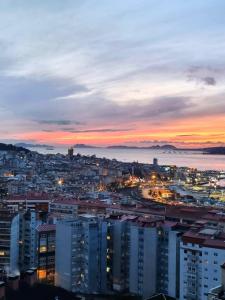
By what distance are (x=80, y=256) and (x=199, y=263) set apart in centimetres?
232

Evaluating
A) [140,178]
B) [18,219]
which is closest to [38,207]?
[18,219]

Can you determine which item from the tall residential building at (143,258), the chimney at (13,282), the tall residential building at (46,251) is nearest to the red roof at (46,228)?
the tall residential building at (46,251)

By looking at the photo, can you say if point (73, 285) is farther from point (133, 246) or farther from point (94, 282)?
point (133, 246)

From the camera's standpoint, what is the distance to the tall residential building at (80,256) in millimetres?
9234

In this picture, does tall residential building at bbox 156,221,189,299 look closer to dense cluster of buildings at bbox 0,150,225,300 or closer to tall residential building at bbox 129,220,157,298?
dense cluster of buildings at bbox 0,150,225,300

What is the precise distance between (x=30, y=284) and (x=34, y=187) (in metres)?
15.9

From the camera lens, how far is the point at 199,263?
27.4ft

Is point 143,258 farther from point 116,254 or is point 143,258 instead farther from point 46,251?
Result: point 46,251

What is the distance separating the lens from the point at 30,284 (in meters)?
7.59

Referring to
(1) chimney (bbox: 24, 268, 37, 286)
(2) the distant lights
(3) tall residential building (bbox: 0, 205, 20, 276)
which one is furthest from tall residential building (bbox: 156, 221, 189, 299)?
(2) the distant lights

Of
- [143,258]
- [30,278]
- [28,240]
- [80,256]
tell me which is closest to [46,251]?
[28,240]

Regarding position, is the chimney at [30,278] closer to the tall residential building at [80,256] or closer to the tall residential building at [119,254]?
the tall residential building at [80,256]

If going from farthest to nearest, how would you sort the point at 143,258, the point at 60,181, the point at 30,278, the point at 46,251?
the point at 60,181
the point at 46,251
the point at 143,258
the point at 30,278

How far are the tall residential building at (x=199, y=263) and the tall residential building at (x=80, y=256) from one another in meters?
1.71
